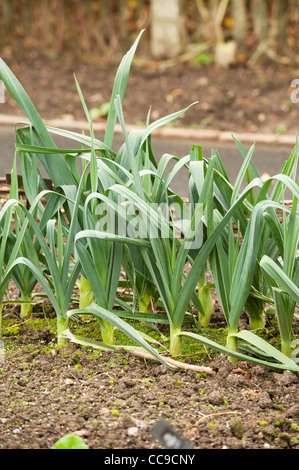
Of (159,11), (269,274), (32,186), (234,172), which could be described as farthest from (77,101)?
(269,274)

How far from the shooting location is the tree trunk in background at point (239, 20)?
7785 mm

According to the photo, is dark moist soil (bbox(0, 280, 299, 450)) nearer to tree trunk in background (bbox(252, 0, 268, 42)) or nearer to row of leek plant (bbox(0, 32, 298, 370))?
row of leek plant (bbox(0, 32, 298, 370))

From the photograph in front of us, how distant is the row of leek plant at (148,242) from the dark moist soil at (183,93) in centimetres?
446

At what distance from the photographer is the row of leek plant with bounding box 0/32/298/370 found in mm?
1971

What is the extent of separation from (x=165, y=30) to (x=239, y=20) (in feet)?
2.77

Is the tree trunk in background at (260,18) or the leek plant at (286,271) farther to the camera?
the tree trunk in background at (260,18)

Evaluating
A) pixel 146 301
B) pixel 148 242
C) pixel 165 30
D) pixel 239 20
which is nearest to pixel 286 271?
pixel 148 242

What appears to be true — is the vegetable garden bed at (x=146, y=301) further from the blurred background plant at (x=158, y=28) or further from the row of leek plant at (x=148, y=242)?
the blurred background plant at (x=158, y=28)

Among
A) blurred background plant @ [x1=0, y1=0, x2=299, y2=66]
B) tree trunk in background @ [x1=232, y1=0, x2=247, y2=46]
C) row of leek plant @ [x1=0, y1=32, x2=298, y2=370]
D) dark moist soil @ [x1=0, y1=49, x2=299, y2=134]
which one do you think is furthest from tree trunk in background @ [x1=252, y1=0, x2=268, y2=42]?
row of leek plant @ [x1=0, y1=32, x2=298, y2=370]

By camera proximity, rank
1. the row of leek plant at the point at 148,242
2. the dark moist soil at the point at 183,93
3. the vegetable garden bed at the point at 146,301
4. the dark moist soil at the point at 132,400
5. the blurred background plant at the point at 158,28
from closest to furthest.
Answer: the dark moist soil at the point at 132,400, the vegetable garden bed at the point at 146,301, the row of leek plant at the point at 148,242, the dark moist soil at the point at 183,93, the blurred background plant at the point at 158,28

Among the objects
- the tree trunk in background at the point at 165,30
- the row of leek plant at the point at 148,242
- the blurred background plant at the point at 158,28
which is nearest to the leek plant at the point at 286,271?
the row of leek plant at the point at 148,242

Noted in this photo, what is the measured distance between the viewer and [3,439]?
1675 mm

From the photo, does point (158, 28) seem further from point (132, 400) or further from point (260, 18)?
point (132, 400)

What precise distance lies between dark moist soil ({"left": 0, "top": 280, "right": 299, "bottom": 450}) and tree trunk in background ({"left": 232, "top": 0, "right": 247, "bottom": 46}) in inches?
246
